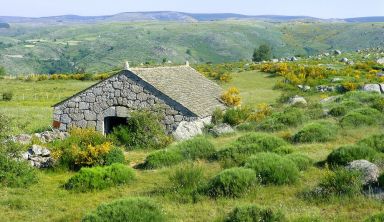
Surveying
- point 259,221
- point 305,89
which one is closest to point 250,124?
point 259,221

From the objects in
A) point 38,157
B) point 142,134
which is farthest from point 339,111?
point 38,157

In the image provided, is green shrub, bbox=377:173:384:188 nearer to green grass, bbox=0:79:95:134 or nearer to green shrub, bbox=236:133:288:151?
green shrub, bbox=236:133:288:151

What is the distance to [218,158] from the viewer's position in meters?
14.3

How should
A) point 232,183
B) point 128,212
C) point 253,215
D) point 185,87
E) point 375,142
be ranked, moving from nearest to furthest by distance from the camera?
point 253,215 < point 128,212 < point 232,183 < point 375,142 < point 185,87

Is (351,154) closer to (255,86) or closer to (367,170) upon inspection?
(367,170)

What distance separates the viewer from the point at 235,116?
21891 mm

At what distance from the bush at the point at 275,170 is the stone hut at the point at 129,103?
7811mm

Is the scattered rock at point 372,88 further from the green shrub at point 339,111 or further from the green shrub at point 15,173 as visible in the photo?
the green shrub at point 15,173

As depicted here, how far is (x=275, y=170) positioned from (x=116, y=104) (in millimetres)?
10872

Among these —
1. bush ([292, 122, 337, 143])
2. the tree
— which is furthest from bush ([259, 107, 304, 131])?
the tree

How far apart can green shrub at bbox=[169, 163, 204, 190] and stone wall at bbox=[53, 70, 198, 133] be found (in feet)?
27.0

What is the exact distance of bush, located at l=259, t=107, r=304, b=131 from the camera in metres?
19.9

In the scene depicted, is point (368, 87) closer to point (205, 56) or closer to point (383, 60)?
point (383, 60)

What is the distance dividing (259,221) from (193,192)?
2854 mm
